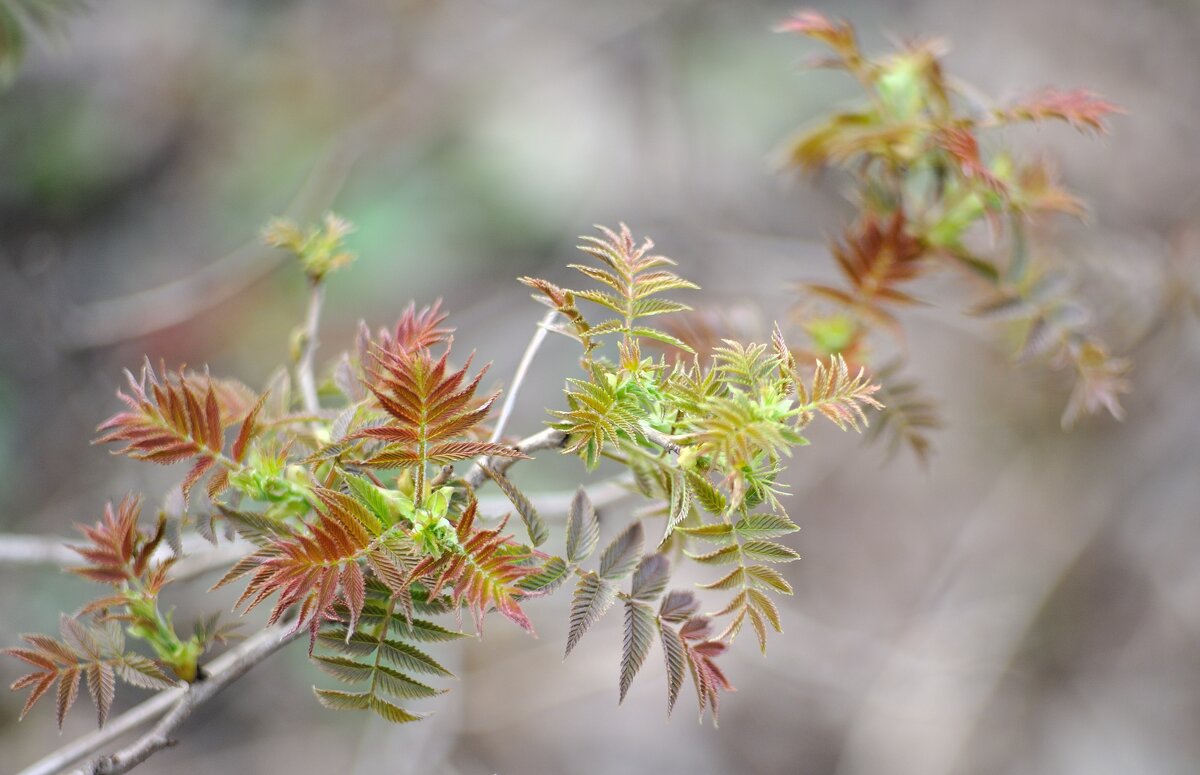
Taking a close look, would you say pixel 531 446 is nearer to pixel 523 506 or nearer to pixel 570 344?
pixel 523 506

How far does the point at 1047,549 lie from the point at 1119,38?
5.86 feet

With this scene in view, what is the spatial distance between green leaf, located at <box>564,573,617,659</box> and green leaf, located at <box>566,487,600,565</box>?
0.07 ft

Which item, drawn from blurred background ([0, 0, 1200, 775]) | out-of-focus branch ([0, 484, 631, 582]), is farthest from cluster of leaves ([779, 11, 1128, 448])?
blurred background ([0, 0, 1200, 775])

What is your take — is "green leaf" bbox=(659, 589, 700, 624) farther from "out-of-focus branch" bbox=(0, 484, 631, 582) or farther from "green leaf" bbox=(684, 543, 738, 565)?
"out-of-focus branch" bbox=(0, 484, 631, 582)

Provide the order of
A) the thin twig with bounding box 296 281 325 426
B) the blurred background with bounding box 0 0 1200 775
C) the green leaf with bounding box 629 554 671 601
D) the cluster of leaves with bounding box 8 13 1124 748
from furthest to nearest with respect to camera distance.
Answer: the blurred background with bounding box 0 0 1200 775
the thin twig with bounding box 296 281 325 426
the green leaf with bounding box 629 554 671 601
the cluster of leaves with bounding box 8 13 1124 748

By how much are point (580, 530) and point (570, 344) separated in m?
2.01

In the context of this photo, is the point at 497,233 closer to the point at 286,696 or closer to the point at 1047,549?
the point at 286,696

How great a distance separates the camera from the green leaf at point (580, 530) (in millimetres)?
739

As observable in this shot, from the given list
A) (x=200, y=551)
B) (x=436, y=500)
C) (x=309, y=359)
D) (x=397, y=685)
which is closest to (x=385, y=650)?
(x=397, y=685)

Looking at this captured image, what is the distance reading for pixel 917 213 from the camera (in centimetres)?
115

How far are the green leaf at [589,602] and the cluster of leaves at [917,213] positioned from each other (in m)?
0.49

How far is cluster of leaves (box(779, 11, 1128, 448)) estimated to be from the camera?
1.02 m

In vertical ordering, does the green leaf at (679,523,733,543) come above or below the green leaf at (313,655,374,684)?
above

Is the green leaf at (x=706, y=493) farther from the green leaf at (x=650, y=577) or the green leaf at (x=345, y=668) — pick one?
the green leaf at (x=345, y=668)
